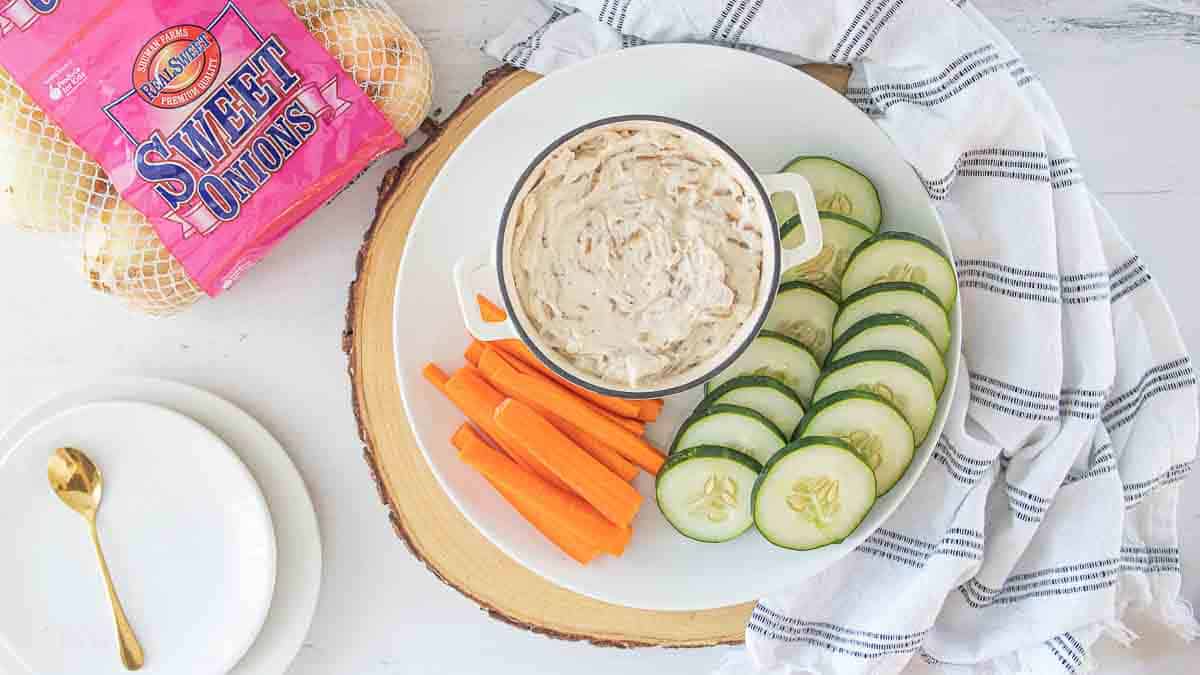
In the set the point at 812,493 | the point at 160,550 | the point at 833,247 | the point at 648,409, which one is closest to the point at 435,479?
the point at 648,409

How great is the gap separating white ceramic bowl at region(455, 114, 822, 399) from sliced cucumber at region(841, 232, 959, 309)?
201 millimetres

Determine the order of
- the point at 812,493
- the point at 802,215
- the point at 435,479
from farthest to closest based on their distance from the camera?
1. the point at 435,479
2. the point at 812,493
3. the point at 802,215

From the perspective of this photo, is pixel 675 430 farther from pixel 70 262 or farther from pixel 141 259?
pixel 70 262

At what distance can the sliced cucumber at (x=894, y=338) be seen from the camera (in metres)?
1.65

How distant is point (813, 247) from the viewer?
1.52 meters

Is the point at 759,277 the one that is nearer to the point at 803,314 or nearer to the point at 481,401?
the point at 803,314

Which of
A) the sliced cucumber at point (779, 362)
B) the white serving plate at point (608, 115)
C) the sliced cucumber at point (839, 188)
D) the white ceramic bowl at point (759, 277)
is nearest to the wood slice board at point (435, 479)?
the white serving plate at point (608, 115)

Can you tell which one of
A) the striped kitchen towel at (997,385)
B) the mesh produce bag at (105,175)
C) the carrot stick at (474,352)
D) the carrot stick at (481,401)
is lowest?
the striped kitchen towel at (997,385)

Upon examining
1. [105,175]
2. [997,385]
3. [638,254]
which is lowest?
[997,385]

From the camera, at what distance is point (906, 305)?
1.68 m

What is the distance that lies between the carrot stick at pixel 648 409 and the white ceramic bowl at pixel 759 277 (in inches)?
7.4

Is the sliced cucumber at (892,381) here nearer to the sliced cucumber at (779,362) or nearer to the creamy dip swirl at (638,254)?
the sliced cucumber at (779,362)

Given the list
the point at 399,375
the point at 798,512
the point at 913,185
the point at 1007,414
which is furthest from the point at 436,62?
the point at 1007,414

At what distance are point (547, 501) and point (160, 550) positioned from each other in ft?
2.49
